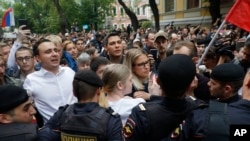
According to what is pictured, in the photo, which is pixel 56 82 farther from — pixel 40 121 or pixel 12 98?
pixel 12 98

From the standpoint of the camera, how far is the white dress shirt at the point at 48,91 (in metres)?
3.34

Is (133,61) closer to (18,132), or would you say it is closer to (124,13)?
(18,132)

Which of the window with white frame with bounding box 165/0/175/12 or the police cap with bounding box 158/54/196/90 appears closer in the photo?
the police cap with bounding box 158/54/196/90

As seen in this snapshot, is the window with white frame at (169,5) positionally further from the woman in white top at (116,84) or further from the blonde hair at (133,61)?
the woman in white top at (116,84)

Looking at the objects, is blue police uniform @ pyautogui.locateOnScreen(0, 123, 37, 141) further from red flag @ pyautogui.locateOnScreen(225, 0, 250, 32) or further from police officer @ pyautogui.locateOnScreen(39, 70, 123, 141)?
red flag @ pyautogui.locateOnScreen(225, 0, 250, 32)

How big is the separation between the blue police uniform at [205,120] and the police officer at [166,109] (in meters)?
0.07

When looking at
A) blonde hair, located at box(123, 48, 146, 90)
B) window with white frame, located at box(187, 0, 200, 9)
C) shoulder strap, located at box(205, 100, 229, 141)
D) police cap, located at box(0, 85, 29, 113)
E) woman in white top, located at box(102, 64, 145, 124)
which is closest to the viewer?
shoulder strap, located at box(205, 100, 229, 141)

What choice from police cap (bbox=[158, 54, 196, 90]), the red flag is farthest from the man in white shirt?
the red flag

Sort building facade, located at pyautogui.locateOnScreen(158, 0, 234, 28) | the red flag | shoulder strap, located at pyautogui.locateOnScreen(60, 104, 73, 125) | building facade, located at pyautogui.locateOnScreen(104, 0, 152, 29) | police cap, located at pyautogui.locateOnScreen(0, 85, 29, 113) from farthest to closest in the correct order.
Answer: building facade, located at pyautogui.locateOnScreen(104, 0, 152, 29)
building facade, located at pyautogui.locateOnScreen(158, 0, 234, 28)
the red flag
shoulder strap, located at pyautogui.locateOnScreen(60, 104, 73, 125)
police cap, located at pyautogui.locateOnScreen(0, 85, 29, 113)

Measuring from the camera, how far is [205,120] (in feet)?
6.58

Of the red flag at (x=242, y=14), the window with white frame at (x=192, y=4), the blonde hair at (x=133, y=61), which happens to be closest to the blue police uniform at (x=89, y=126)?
the blonde hair at (x=133, y=61)

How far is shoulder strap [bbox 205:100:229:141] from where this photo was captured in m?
1.85

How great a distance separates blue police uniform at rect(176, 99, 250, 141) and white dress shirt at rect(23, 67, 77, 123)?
1.67m

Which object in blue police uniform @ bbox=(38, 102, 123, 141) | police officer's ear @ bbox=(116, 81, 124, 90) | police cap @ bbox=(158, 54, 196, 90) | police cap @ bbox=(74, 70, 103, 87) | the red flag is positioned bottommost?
blue police uniform @ bbox=(38, 102, 123, 141)
